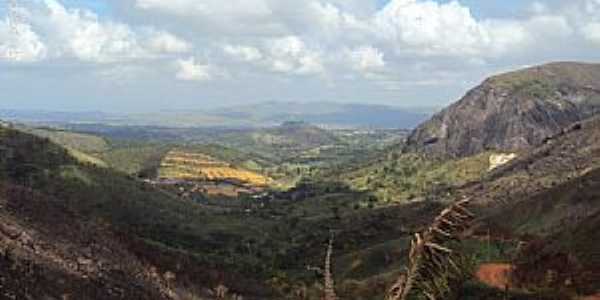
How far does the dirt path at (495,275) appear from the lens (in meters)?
60.0

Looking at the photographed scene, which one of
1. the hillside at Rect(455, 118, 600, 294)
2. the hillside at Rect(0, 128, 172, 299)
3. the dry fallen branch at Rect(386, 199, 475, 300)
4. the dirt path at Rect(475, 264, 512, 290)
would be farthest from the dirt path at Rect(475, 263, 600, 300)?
the dry fallen branch at Rect(386, 199, 475, 300)

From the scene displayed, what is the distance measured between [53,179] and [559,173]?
107 meters

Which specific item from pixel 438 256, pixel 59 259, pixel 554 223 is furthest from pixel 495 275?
pixel 438 256

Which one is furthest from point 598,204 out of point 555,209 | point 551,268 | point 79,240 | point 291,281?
point 79,240

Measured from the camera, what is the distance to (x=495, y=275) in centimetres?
6288

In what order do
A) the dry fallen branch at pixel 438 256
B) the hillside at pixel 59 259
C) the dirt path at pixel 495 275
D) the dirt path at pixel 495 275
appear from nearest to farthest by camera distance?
the dry fallen branch at pixel 438 256 → the hillside at pixel 59 259 → the dirt path at pixel 495 275 → the dirt path at pixel 495 275

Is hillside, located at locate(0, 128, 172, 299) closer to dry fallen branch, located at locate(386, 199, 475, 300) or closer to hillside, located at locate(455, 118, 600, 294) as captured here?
hillside, located at locate(455, 118, 600, 294)

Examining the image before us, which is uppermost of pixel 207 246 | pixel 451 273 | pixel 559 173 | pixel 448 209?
pixel 448 209

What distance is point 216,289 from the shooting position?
6688 cm

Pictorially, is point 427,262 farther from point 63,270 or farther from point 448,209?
point 63,270

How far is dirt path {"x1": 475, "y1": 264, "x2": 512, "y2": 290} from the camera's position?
6003 centimetres

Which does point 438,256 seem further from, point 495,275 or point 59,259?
point 495,275

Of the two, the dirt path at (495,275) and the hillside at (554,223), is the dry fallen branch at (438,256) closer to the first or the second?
the hillside at (554,223)

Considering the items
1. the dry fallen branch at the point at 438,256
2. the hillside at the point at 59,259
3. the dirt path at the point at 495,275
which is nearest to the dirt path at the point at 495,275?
the dirt path at the point at 495,275
